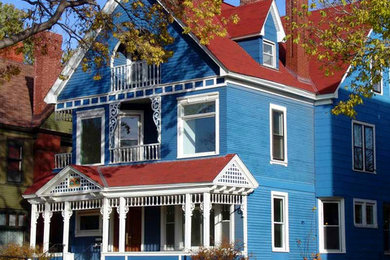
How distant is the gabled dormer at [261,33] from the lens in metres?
29.2

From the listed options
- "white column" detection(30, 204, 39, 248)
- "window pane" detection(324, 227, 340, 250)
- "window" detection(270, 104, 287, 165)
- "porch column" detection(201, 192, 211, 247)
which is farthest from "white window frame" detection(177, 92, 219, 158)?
"white column" detection(30, 204, 39, 248)

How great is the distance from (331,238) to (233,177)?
633 centimetres

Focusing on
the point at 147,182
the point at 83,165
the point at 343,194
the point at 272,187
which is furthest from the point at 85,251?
the point at 343,194

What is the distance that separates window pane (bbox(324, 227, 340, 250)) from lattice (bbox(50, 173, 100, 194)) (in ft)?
29.7

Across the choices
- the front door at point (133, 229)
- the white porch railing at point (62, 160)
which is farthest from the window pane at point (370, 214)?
the white porch railing at point (62, 160)

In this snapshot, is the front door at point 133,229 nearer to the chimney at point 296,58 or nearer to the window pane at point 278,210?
the window pane at point 278,210

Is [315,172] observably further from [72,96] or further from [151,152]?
[72,96]

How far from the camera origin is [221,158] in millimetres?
26047

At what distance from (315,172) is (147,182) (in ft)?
23.9

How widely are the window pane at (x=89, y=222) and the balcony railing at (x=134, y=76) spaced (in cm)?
529

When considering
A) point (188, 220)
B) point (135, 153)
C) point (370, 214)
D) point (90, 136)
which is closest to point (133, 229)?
point (135, 153)

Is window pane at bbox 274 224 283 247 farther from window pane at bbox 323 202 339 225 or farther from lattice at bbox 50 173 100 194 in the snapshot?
lattice at bbox 50 173 100 194

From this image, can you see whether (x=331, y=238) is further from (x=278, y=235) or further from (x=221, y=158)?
(x=221, y=158)

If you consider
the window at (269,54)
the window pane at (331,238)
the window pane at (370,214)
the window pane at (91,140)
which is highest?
the window at (269,54)
